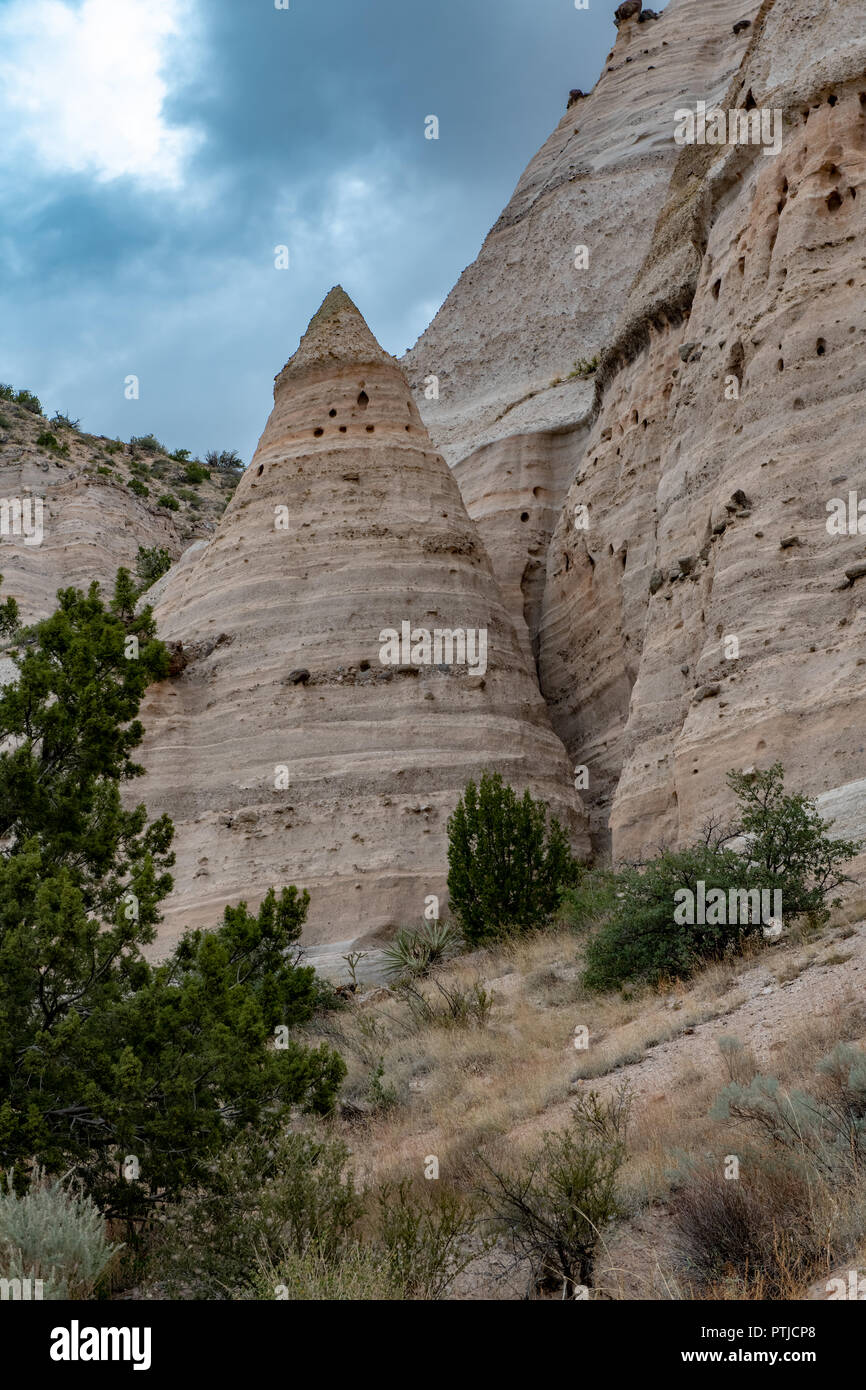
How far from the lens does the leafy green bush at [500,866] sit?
51.7 feet

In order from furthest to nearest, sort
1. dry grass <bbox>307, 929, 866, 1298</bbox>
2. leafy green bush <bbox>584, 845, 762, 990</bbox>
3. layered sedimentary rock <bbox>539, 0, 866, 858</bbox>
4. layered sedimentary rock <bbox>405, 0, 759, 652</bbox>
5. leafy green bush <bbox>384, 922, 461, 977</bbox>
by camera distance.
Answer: layered sedimentary rock <bbox>405, 0, 759, 652</bbox> → leafy green bush <bbox>384, 922, 461, 977</bbox> → layered sedimentary rock <bbox>539, 0, 866, 858</bbox> → leafy green bush <bbox>584, 845, 762, 990</bbox> → dry grass <bbox>307, 929, 866, 1298</bbox>

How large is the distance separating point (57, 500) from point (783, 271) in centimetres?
3069

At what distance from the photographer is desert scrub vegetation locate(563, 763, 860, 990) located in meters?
11.0

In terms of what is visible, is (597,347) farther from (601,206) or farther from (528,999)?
(528,999)

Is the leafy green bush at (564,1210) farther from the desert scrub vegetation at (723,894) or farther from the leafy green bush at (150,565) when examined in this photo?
the leafy green bush at (150,565)

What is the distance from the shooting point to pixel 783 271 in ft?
56.5

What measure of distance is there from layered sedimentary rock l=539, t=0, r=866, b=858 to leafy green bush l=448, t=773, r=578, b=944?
100 cm

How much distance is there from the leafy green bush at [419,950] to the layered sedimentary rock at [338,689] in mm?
667

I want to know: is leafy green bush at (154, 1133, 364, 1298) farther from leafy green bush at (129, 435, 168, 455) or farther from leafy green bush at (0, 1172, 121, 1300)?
leafy green bush at (129, 435, 168, 455)

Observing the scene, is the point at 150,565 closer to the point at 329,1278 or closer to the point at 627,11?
the point at 627,11

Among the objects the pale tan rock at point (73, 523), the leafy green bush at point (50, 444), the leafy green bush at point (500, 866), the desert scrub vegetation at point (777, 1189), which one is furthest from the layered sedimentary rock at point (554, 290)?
the desert scrub vegetation at point (777, 1189)

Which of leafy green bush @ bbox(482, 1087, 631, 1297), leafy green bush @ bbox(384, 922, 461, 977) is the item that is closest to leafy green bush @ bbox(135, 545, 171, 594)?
leafy green bush @ bbox(384, 922, 461, 977)

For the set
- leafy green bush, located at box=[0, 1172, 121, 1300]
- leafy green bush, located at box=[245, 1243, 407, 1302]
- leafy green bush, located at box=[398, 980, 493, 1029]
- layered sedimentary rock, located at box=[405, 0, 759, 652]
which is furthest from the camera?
layered sedimentary rock, located at box=[405, 0, 759, 652]
